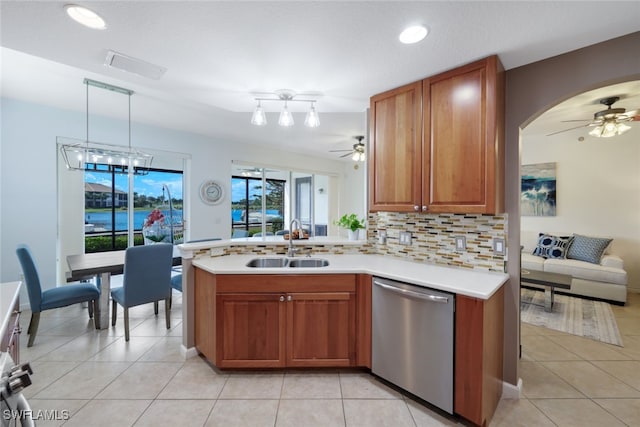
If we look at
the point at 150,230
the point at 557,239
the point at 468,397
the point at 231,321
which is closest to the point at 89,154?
the point at 150,230

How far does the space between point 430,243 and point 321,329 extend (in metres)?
1.18

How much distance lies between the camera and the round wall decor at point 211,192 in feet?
17.6

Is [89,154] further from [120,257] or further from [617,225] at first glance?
[617,225]

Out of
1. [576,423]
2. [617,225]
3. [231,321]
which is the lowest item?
[576,423]

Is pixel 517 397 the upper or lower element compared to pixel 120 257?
lower

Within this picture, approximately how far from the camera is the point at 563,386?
2.16 metres

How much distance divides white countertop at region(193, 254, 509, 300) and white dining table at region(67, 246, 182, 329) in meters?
1.10

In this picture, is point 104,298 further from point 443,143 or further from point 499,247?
point 499,247

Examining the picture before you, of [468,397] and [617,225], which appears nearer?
[468,397]

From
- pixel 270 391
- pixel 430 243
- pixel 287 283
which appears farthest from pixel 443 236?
pixel 270 391

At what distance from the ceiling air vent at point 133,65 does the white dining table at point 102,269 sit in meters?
1.94

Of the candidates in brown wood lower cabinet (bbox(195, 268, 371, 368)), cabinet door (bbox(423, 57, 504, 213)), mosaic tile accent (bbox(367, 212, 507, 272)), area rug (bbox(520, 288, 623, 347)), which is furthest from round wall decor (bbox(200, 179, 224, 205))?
area rug (bbox(520, 288, 623, 347))

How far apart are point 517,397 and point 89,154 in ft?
14.8

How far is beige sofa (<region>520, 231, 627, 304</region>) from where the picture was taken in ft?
12.6
